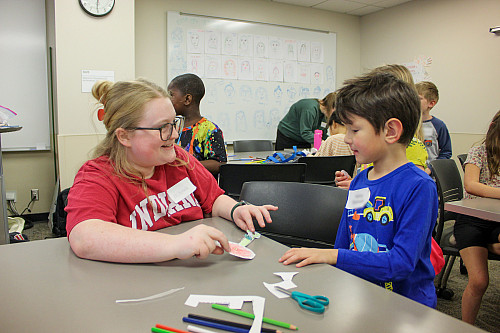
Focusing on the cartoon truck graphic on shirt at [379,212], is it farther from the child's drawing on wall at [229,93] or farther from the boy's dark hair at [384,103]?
the child's drawing on wall at [229,93]

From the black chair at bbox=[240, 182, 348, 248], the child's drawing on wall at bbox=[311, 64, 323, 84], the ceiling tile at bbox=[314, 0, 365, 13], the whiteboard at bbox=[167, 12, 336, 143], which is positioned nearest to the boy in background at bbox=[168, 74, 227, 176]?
the black chair at bbox=[240, 182, 348, 248]

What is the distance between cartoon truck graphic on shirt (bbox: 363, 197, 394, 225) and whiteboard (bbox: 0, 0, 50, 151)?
4152 millimetres

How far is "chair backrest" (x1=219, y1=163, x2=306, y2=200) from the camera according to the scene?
232 cm

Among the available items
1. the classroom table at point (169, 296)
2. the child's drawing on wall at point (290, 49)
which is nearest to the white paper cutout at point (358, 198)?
the classroom table at point (169, 296)

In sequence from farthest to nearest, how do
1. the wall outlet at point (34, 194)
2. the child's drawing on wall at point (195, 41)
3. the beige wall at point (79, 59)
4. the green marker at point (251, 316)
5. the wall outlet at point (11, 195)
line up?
the child's drawing on wall at point (195, 41), the wall outlet at point (34, 194), the wall outlet at point (11, 195), the beige wall at point (79, 59), the green marker at point (251, 316)

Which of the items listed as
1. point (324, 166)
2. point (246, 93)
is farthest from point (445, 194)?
point (246, 93)

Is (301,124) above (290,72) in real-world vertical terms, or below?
below

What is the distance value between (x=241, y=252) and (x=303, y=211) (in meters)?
0.53

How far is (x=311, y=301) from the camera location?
0.74 m

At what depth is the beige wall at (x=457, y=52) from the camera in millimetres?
4770

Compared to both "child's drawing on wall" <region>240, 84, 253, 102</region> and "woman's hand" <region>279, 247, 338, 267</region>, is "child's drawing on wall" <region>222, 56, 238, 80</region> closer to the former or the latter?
"child's drawing on wall" <region>240, 84, 253, 102</region>

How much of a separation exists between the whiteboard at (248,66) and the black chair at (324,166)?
2850mm

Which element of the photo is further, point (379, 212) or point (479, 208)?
point (479, 208)

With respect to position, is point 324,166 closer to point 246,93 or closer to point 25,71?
point 246,93
